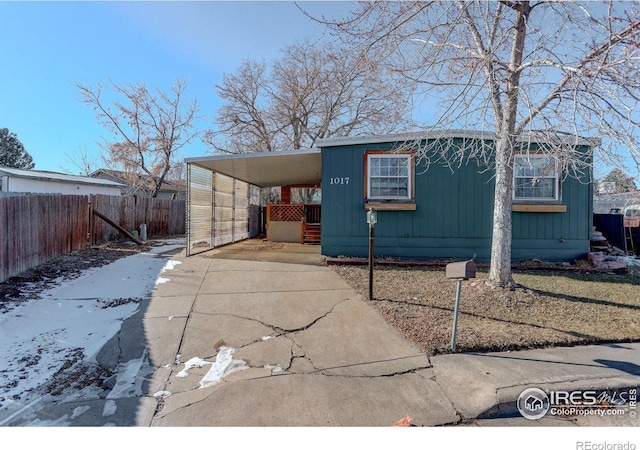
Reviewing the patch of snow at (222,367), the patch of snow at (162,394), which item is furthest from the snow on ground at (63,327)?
the patch of snow at (222,367)

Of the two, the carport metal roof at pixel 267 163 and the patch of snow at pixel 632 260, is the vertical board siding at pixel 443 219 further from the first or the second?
the patch of snow at pixel 632 260

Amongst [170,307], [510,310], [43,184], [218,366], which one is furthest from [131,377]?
[43,184]

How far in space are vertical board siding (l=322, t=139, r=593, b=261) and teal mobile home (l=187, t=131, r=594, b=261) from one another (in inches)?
0.9

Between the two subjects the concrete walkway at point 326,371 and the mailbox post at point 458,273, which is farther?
the mailbox post at point 458,273

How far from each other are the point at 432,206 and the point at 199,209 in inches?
252

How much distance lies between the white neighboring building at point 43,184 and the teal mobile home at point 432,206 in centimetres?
1308

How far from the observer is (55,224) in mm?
7570

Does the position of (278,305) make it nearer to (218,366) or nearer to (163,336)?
(163,336)

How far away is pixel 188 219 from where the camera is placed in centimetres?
859

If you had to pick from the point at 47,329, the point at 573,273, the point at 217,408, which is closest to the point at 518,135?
the point at 573,273

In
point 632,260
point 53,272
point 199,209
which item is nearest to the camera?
point 53,272

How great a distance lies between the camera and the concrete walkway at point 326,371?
2.34m

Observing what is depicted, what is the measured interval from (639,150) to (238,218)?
12.0 meters

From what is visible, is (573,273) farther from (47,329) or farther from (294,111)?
(294,111)
